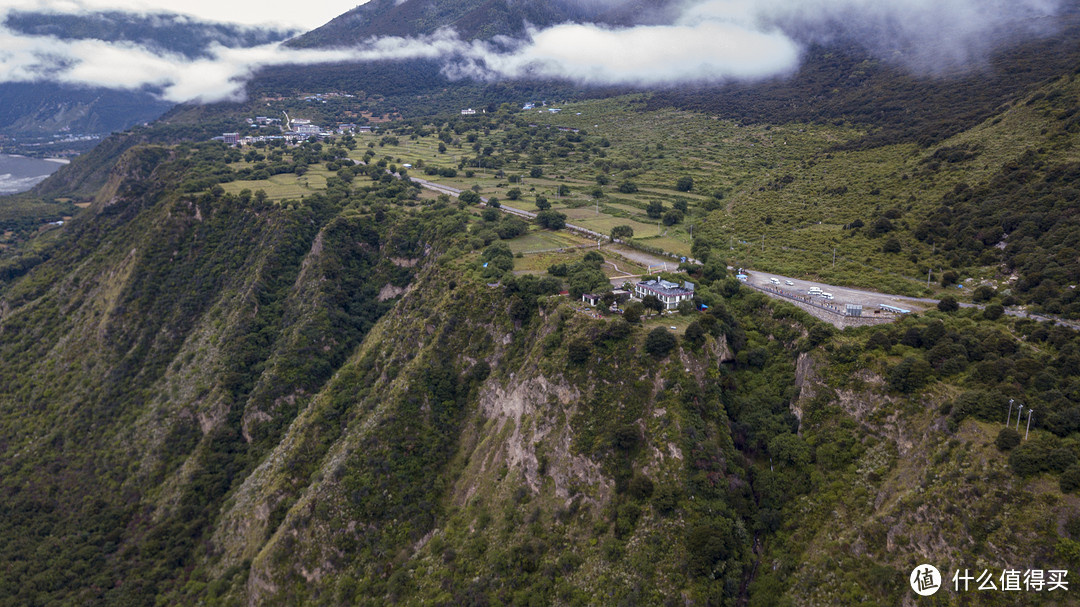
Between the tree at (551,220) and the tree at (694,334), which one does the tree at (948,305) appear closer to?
the tree at (694,334)

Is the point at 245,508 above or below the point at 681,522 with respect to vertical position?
below

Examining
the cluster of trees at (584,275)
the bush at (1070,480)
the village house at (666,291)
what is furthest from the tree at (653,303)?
the bush at (1070,480)

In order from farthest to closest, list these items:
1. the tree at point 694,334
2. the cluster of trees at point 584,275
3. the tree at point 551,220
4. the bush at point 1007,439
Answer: the tree at point 551,220 < the cluster of trees at point 584,275 < the tree at point 694,334 < the bush at point 1007,439

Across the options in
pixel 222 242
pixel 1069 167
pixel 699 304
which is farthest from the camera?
pixel 222 242

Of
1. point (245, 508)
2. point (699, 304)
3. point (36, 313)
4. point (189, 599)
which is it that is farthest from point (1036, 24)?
point (36, 313)

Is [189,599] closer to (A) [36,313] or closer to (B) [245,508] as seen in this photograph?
(B) [245,508]

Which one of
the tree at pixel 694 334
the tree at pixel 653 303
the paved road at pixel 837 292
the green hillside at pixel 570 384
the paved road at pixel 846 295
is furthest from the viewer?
the paved road at pixel 846 295

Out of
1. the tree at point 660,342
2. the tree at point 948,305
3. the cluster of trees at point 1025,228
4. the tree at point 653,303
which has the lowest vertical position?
the tree at point 660,342
